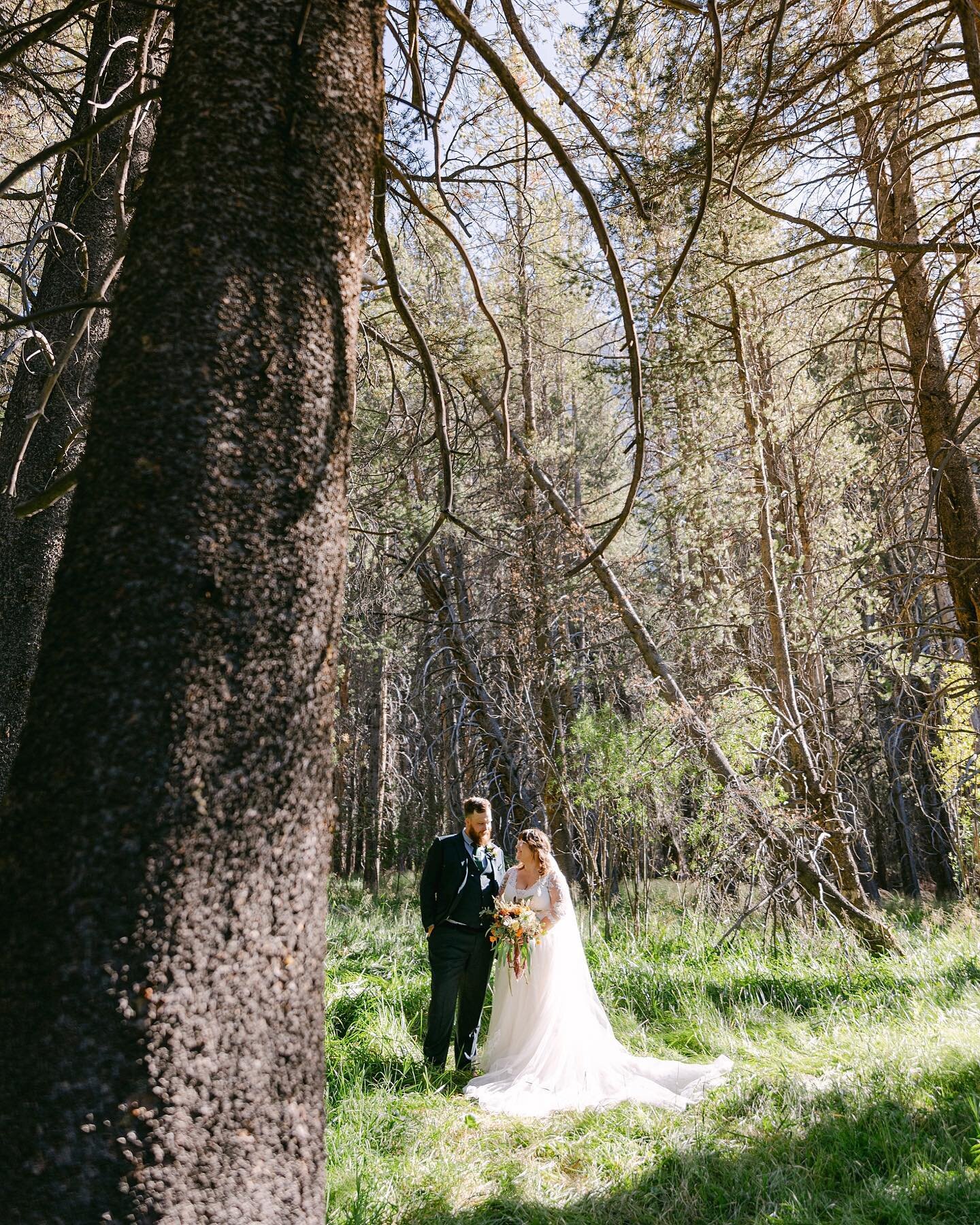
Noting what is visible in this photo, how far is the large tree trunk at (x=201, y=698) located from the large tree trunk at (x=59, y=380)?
198cm

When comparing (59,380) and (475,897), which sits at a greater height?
(59,380)

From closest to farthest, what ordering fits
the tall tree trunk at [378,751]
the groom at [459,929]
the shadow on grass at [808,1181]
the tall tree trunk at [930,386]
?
the shadow on grass at [808,1181] → the tall tree trunk at [930,386] → the groom at [459,929] → the tall tree trunk at [378,751]

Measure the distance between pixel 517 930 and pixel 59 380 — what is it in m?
4.15

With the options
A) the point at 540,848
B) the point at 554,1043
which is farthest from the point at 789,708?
the point at 554,1043

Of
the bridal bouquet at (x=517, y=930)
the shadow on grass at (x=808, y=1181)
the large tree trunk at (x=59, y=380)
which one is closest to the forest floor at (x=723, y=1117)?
the shadow on grass at (x=808, y=1181)

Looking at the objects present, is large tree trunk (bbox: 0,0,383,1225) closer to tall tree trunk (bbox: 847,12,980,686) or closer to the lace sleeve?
tall tree trunk (bbox: 847,12,980,686)

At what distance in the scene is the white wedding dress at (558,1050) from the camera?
474 centimetres

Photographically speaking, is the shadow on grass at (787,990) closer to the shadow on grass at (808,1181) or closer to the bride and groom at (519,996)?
the bride and groom at (519,996)

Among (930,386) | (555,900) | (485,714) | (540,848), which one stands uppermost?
(930,386)

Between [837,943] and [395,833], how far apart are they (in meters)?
13.6

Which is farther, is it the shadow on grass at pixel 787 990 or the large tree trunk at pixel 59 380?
the shadow on grass at pixel 787 990

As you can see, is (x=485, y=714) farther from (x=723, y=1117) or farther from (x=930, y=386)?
(x=723, y=1117)

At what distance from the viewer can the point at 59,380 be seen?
11.8 ft

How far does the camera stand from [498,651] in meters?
11.3
